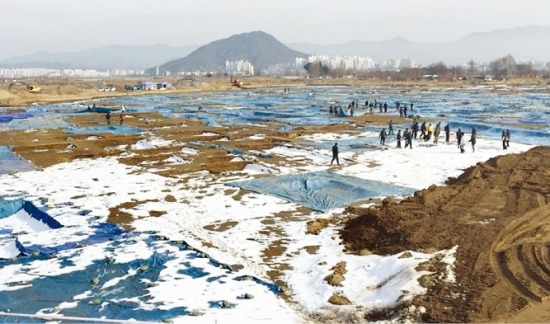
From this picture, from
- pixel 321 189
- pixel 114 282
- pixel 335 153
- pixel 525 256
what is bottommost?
pixel 114 282

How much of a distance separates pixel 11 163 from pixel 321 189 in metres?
13.2

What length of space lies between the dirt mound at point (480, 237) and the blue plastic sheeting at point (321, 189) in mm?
1188

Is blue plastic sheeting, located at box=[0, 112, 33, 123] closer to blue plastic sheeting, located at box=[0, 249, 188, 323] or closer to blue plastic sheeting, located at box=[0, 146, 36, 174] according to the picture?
blue plastic sheeting, located at box=[0, 146, 36, 174]

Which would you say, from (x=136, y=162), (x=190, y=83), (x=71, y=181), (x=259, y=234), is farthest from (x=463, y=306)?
(x=190, y=83)

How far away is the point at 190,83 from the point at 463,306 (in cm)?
8568

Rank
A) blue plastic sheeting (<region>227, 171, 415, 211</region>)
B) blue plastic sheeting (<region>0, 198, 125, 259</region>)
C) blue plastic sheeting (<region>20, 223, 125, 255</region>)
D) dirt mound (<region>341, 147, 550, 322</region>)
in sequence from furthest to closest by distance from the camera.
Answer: blue plastic sheeting (<region>227, 171, 415, 211</region>) < blue plastic sheeting (<region>0, 198, 125, 259</region>) < blue plastic sheeting (<region>20, 223, 125, 255</region>) < dirt mound (<region>341, 147, 550, 322</region>)

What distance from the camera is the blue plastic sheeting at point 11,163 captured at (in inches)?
779

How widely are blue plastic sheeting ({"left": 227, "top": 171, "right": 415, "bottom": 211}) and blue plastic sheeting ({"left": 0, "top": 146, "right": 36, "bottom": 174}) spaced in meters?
8.88

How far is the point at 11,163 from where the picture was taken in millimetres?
21047

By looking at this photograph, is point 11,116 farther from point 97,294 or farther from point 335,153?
point 97,294

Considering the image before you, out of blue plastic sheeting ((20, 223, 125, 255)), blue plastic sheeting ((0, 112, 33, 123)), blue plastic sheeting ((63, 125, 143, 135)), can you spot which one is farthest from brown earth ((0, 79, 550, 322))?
blue plastic sheeting ((0, 112, 33, 123))

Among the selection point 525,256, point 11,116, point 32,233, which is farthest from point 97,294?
point 11,116

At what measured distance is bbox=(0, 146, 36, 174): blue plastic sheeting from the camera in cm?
1977

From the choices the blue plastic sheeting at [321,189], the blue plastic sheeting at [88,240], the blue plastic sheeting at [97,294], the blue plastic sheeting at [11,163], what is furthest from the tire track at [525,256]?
the blue plastic sheeting at [11,163]
